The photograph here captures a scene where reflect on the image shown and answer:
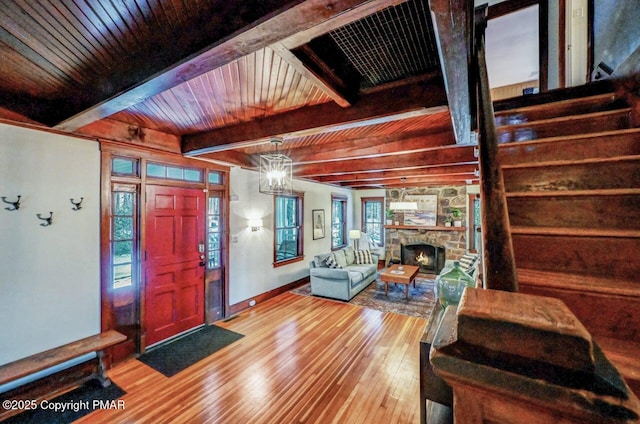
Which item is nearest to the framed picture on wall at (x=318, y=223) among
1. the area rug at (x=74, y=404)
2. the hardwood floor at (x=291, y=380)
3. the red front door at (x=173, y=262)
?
the hardwood floor at (x=291, y=380)

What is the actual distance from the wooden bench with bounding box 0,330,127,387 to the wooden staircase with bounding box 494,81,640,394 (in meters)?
3.41

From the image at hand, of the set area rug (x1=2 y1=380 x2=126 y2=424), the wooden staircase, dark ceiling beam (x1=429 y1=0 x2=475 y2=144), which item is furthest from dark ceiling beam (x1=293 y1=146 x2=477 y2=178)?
area rug (x1=2 y1=380 x2=126 y2=424)

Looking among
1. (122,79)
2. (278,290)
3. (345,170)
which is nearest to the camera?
(122,79)

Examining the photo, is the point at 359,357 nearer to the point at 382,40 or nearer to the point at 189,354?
the point at 189,354

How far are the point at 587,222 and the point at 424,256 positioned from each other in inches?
259

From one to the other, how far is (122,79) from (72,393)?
2889 mm

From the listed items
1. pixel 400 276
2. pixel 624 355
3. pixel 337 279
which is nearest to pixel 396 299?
pixel 400 276

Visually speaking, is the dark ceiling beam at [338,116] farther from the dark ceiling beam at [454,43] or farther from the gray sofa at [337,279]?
the gray sofa at [337,279]

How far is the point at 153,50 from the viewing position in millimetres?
1381

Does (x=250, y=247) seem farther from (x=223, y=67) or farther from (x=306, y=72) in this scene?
(x=306, y=72)

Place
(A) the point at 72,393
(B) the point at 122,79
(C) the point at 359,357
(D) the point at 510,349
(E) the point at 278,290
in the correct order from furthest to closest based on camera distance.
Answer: (E) the point at 278,290
(C) the point at 359,357
(A) the point at 72,393
(B) the point at 122,79
(D) the point at 510,349

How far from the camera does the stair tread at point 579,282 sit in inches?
38.2

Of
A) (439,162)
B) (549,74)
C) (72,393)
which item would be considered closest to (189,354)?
(72,393)

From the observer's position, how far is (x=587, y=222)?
4.10ft
